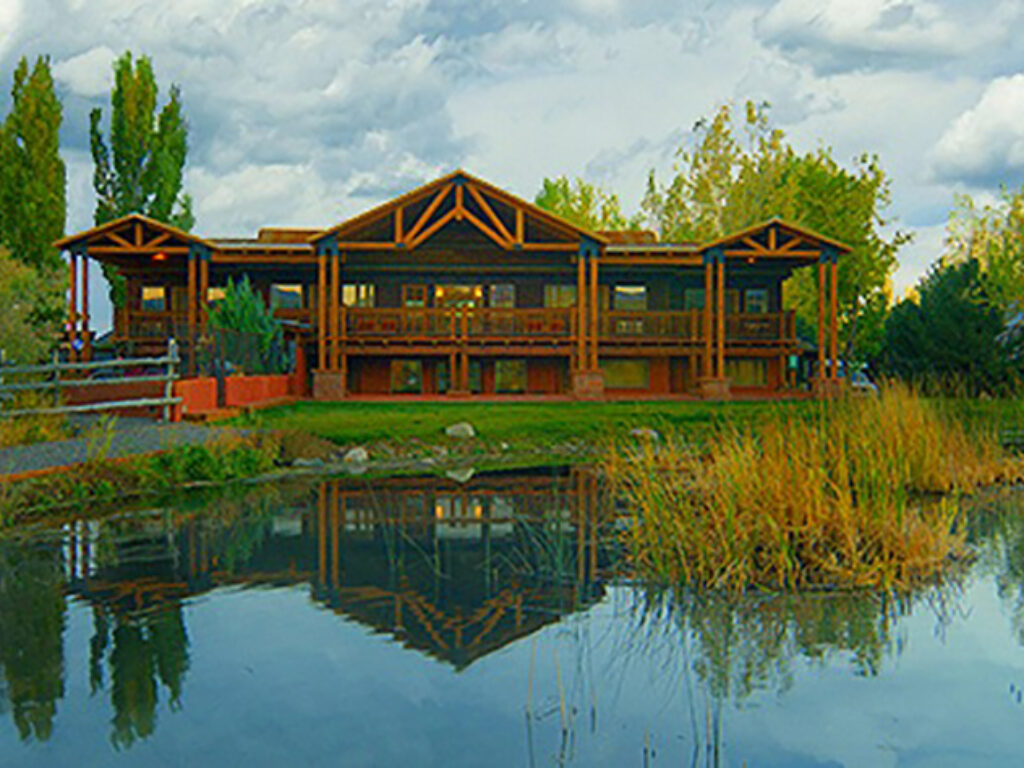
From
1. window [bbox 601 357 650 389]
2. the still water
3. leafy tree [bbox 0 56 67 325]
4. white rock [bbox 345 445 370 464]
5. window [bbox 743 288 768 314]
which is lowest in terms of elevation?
the still water

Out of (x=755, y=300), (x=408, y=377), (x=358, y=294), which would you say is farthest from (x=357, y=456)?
(x=755, y=300)

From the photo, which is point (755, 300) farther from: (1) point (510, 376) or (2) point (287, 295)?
(2) point (287, 295)

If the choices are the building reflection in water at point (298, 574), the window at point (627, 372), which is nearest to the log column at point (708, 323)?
the window at point (627, 372)

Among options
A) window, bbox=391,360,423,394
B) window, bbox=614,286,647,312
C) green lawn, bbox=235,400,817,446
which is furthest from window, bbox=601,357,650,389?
green lawn, bbox=235,400,817,446

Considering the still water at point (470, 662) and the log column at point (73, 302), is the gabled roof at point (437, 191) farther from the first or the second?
the still water at point (470, 662)

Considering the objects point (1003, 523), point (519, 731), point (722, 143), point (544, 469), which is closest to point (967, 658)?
point (519, 731)

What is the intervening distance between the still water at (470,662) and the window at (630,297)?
23.3 meters

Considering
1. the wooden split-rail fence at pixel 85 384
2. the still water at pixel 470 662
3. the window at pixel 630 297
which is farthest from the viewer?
the window at pixel 630 297

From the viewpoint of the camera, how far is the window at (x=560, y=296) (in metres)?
32.6

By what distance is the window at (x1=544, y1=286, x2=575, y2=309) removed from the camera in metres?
32.6

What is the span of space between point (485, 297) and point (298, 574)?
23895mm

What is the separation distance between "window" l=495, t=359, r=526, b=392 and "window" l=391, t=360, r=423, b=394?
8.33 ft

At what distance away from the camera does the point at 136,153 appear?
132ft

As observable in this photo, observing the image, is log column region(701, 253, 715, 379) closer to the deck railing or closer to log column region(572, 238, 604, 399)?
the deck railing
